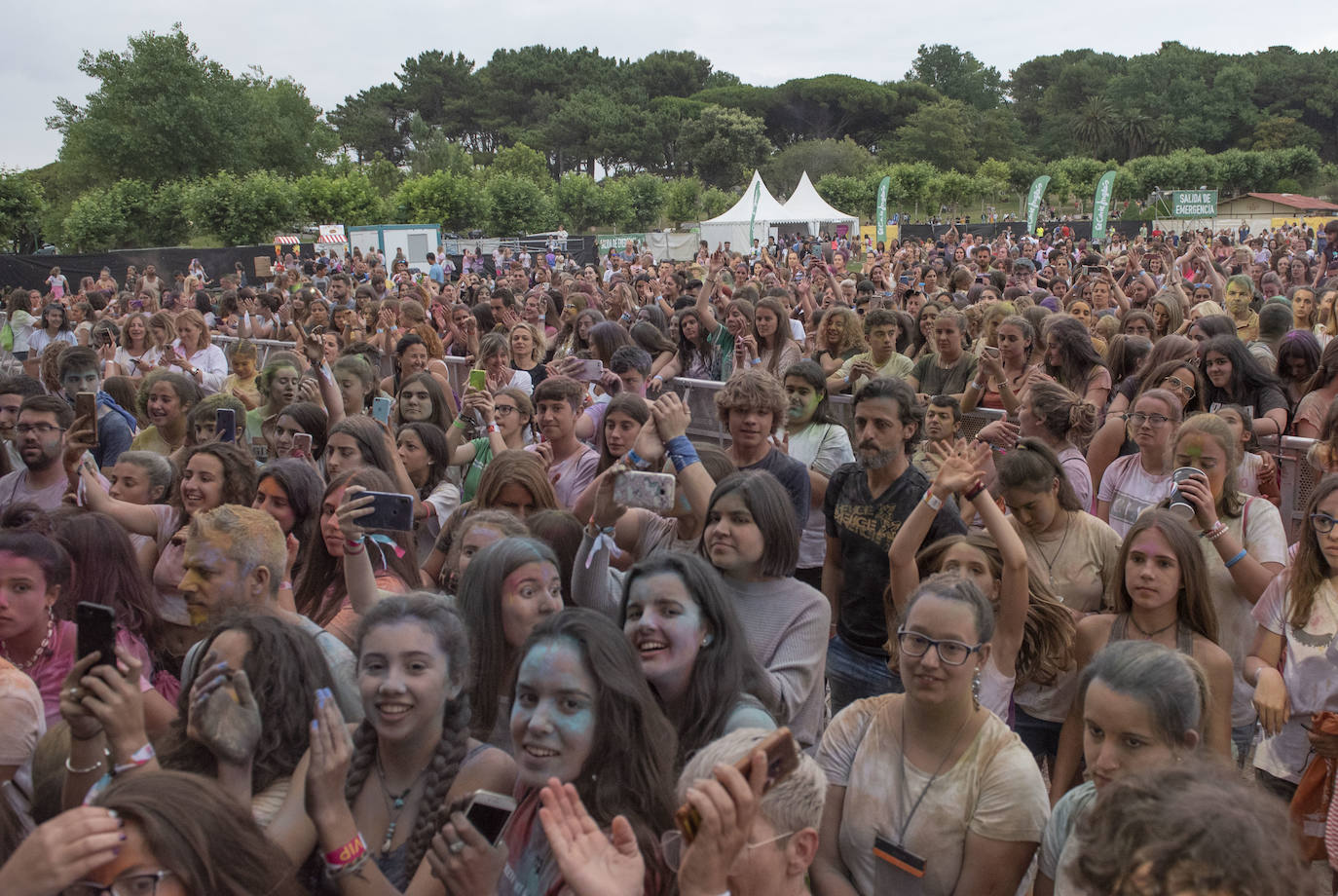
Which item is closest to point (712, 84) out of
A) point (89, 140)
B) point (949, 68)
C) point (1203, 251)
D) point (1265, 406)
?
point (949, 68)

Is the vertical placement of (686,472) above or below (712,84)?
below

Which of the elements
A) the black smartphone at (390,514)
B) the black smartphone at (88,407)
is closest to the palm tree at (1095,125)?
the black smartphone at (88,407)

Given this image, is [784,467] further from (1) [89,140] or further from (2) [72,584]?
(1) [89,140]

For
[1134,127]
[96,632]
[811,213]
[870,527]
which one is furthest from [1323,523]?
[1134,127]

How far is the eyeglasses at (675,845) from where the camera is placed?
2.29 metres

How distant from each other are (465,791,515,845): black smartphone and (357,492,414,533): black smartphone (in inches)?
58.3

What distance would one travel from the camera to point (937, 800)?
9.16 ft

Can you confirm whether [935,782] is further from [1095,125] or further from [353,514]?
[1095,125]

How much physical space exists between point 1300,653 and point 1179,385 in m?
2.44

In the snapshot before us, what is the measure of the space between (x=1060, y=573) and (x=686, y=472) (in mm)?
1452

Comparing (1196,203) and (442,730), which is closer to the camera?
(442,730)

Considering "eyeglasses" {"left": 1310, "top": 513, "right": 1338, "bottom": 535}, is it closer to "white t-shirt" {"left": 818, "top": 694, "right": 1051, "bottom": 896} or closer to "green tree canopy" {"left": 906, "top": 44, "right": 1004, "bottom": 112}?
"white t-shirt" {"left": 818, "top": 694, "right": 1051, "bottom": 896}

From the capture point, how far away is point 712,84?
11262cm

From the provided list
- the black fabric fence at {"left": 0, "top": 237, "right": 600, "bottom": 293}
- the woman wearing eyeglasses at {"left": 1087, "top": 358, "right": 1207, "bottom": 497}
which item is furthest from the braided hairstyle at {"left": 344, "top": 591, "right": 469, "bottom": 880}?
the black fabric fence at {"left": 0, "top": 237, "right": 600, "bottom": 293}
